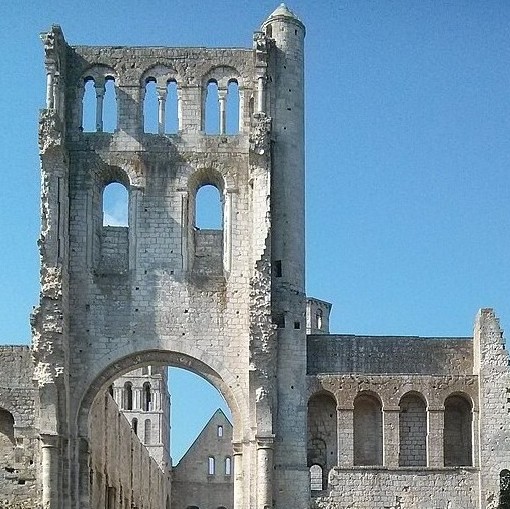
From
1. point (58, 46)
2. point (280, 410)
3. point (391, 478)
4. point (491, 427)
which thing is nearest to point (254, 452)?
point (280, 410)

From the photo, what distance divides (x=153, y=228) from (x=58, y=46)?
520 cm

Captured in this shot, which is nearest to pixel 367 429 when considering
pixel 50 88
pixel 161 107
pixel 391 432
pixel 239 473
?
pixel 391 432

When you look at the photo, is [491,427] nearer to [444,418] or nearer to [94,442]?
[444,418]

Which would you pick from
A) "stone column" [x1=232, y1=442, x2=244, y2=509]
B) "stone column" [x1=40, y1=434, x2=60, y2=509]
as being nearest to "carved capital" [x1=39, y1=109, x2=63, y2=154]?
"stone column" [x1=40, y1=434, x2=60, y2=509]

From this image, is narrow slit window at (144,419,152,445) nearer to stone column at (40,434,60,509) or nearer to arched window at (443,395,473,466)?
arched window at (443,395,473,466)

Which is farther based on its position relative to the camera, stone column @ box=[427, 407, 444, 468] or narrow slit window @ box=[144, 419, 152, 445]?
narrow slit window @ box=[144, 419, 152, 445]

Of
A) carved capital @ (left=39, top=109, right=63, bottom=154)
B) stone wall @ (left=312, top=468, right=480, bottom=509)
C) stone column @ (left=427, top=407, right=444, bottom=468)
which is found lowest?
stone wall @ (left=312, top=468, right=480, bottom=509)

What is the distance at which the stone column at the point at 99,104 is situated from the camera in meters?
34.9

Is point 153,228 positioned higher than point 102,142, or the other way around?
point 102,142

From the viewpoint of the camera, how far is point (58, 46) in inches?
1352

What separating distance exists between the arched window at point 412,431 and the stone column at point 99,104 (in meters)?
10.4

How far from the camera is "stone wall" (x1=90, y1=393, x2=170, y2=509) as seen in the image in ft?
121

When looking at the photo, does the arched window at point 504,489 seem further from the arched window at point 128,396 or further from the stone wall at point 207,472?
the arched window at point 128,396

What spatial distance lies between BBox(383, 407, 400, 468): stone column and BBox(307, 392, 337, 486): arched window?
1297mm
